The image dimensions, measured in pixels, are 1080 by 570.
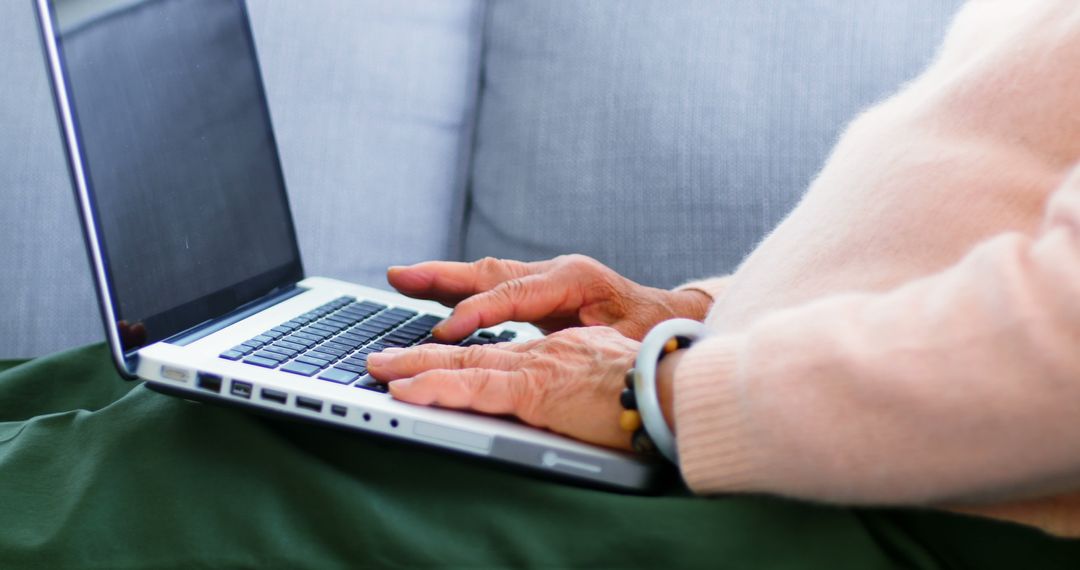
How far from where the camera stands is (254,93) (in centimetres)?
111

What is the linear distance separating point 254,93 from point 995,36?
0.76 meters

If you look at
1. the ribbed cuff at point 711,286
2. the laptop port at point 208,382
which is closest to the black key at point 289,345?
the laptop port at point 208,382

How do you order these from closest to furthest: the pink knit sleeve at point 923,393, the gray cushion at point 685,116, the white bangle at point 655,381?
the pink knit sleeve at point 923,393 < the white bangle at point 655,381 < the gray cushion at point 685,116

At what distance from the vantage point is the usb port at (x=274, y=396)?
658 millimetres

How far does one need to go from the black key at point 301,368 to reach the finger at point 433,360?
41mm

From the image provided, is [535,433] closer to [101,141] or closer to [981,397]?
[981,397]

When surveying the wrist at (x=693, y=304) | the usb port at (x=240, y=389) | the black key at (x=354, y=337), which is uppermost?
the usb port at (x=240, y=389)

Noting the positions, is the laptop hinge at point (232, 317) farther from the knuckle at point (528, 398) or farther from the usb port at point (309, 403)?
the knuckle at point (528, 398)

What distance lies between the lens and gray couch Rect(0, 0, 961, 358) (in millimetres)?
1202

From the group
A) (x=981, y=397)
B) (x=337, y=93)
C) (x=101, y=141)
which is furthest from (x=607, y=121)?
(x=981, y=397)

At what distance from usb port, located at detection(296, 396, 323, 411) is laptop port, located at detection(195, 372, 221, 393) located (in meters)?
0.06

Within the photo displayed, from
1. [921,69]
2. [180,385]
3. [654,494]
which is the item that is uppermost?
[921,69]

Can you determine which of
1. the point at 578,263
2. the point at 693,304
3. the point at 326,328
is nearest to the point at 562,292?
the point at 578,263

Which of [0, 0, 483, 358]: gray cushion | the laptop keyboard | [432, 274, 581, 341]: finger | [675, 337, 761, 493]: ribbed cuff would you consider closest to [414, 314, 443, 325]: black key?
the laptop keyboard
